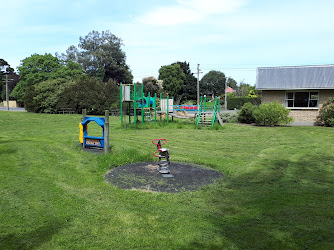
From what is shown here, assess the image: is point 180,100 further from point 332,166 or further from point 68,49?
point 332,166

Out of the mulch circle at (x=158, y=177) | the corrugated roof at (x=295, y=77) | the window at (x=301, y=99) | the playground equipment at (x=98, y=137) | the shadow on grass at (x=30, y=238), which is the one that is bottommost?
the shadow on grass at (x=30, y=238)

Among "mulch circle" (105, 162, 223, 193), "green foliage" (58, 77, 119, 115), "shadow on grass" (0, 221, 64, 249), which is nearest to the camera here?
"shadow on grass" (0, 221, 64, 249)

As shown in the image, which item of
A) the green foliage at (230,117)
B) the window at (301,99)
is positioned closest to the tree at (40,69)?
the green foliage at (230,117)

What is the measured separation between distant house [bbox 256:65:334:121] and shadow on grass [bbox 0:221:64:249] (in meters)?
23.4

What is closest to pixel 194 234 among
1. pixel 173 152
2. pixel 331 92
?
pixel 173 152

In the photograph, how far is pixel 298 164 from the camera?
806cm

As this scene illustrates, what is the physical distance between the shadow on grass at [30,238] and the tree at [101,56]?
64.2 m

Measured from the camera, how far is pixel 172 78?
225ft

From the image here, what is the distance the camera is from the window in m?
23.6

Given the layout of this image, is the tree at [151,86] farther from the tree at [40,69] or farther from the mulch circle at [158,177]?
the mulch circle at [158,177]

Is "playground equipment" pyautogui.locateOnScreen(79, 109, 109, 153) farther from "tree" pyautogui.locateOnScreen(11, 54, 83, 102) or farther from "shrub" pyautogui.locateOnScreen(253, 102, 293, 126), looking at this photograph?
"tree" pyautogui.locateOnScreen(11, 54, 83, 102)

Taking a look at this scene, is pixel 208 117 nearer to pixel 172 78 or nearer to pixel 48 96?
pixel 48 96

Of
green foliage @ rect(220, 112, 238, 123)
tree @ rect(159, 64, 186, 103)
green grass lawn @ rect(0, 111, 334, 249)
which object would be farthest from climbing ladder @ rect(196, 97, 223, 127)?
tree @ rect(159, 64, 186, 103)

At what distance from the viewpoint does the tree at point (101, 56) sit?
65.8 m
